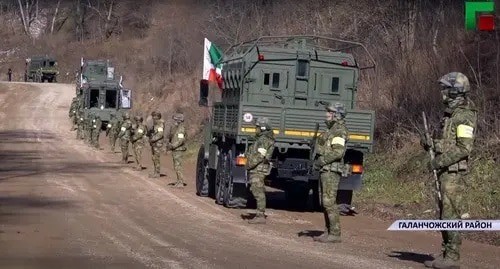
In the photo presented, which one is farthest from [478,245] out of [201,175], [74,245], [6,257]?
[201,175]

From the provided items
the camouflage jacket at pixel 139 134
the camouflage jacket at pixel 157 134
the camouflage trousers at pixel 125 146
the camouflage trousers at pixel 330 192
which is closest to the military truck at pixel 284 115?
the camouflage trousers at pixel 330 192

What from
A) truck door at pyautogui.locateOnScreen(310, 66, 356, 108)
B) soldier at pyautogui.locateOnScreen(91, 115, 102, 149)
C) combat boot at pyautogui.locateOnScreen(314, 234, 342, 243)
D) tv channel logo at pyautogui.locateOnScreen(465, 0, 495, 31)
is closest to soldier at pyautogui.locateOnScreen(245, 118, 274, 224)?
combat boot at pyautogui.locateOnScreen(314, 234, 342, 243)

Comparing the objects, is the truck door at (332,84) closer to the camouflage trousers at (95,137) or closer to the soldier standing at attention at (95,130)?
the soldier standing at attention at (95,130)

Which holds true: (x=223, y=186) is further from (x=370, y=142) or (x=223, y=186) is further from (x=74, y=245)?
(x=74, y=245)

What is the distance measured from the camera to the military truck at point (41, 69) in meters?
86.5

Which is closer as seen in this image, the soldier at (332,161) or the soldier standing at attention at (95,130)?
the soldier at (332,161)

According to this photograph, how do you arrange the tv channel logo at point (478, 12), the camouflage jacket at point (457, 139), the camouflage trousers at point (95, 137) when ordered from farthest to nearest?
the camouflage trousers at point (95, 137) < the tv channel logo at point (478, 12) < the camouflage jacket at point (457, 139)

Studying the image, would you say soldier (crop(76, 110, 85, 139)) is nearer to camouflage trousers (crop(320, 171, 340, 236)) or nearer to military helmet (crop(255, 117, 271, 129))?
military helmet (crop(255, 117, 271, 129))

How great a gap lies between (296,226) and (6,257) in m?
5.92

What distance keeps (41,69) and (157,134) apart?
2476 inches

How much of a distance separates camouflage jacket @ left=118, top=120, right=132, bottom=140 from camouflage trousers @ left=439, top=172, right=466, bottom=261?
21474 millimetres

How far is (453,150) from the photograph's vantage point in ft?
34.7

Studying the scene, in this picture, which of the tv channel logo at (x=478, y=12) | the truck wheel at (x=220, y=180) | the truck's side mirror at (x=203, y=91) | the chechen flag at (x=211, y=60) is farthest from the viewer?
the chechen flag at (x=211, y=60)

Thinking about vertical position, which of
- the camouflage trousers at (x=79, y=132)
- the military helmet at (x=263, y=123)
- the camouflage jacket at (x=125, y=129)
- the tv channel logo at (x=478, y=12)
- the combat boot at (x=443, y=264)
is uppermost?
the tv channel logo at (x=478, y=12)
